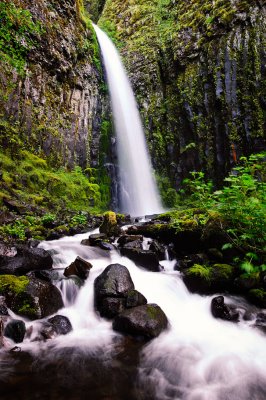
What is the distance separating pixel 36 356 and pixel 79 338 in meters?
0.69

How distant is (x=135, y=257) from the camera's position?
6258mm

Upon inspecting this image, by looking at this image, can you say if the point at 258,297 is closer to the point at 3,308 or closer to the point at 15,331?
the point at 15,331

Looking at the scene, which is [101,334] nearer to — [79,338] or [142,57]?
[79,338]

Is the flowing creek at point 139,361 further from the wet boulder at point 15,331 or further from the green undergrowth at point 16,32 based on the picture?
the green undergrowth at point 16,32

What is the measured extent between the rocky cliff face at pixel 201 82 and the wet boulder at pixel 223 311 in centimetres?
1071

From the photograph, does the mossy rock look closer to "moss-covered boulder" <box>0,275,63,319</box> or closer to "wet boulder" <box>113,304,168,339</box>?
"wet boulder" <box>113,304,168,339</box>

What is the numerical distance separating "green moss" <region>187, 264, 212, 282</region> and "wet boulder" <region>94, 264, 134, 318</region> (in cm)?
134

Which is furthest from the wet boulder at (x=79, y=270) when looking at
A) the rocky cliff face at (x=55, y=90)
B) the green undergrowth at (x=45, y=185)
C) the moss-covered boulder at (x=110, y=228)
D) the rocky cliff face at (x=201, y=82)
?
the rocky cliff face at (x=201, y=82)

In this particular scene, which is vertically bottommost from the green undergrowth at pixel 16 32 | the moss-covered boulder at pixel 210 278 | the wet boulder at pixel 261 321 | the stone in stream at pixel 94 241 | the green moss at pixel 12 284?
the wet boulder at pixel 261 321

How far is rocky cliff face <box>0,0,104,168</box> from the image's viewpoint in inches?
464

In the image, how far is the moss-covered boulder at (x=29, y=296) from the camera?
3.99 meters

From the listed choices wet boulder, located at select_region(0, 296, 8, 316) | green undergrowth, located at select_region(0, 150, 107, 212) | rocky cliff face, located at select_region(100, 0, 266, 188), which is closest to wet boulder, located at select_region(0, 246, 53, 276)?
wet boulder, located at select_region(0, 296, 8, 316)

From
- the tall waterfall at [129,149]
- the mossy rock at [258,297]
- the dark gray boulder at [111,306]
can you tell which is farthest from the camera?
the tall waterfall at [129,149]

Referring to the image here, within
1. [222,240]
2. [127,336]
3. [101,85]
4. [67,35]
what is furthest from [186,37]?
[127,336]
